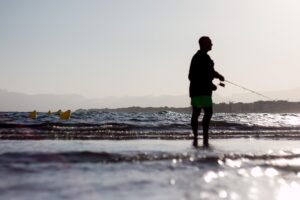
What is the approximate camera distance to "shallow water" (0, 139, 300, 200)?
3.78m

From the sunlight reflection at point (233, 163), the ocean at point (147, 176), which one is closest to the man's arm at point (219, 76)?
the ocean at point (147, 176)

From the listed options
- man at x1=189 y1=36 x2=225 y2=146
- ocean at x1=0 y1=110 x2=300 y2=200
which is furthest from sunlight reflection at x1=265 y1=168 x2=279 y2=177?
man at x1=189 y1=36 x2=225 y2=146

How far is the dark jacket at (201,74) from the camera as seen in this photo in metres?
9.37

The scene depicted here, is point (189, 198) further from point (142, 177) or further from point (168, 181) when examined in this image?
point (142, 177)

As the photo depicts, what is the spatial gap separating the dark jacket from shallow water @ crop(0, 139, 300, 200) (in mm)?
3028

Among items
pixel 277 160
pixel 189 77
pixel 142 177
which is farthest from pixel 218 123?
pixel 142 177

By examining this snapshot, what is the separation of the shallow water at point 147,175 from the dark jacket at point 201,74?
9.93ft

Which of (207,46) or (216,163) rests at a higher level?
(207,46)

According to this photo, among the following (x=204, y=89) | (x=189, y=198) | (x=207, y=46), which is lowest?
(x=189, y=198)

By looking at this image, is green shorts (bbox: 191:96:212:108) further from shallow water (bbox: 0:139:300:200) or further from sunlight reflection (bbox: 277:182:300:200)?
sunlight reflection (bbox: 277:182:300:200)

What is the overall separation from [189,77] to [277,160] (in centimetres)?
382

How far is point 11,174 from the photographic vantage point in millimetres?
4633

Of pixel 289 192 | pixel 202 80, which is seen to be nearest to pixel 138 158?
pixel 289 192

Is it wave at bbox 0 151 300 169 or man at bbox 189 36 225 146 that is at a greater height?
man at bbox 189 36 225 146
